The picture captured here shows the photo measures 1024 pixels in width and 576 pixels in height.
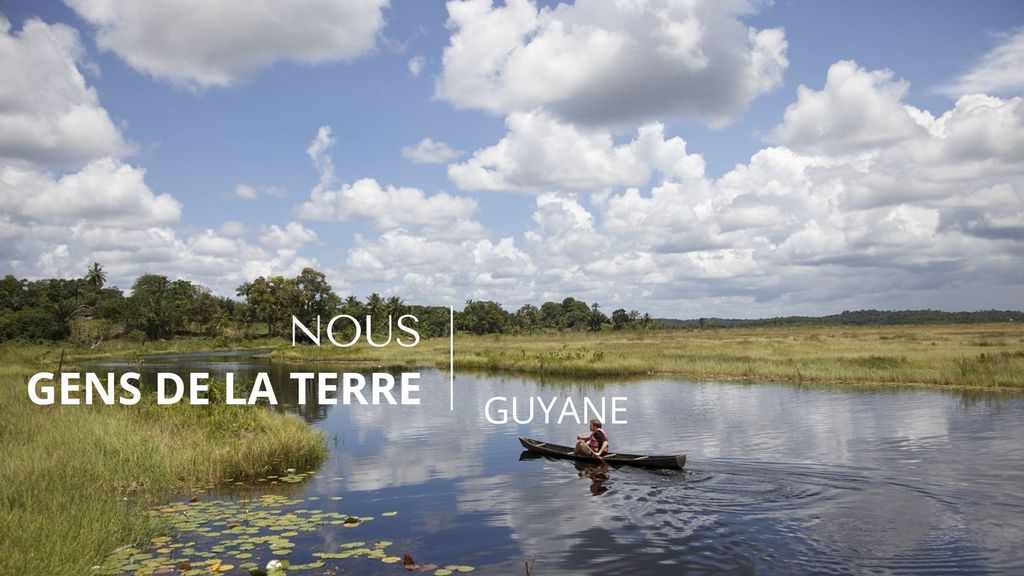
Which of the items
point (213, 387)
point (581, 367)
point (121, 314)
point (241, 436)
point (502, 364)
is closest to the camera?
point (241, 436)

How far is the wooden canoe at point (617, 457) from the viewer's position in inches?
821

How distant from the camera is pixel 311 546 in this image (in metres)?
13.9

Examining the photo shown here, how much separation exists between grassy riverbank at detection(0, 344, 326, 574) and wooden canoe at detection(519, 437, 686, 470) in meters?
7.36

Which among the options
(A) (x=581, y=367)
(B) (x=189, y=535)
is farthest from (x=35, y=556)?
(A) (x=581, y=367)

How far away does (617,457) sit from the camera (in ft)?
72.6

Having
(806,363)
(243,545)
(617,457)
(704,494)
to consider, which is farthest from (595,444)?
(806,363)

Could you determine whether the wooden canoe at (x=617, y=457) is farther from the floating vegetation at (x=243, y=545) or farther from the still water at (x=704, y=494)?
the floating vegetation at (x=243, y=545)

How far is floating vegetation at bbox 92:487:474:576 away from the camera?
1227cm

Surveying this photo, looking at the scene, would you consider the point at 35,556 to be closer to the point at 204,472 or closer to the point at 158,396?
the point at 204,472

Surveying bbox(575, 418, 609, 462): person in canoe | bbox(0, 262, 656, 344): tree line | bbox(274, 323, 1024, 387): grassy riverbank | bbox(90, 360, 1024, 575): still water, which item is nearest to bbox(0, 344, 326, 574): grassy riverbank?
bbox(90, 360, 1024, 575): still water

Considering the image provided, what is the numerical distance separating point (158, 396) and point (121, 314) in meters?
113

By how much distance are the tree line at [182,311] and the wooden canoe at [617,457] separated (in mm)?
84421

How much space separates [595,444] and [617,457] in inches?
40.4

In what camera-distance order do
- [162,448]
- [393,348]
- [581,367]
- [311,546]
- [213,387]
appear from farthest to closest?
[393,348] → [581,367] → [213,387] → [162,448] → [311,546]
